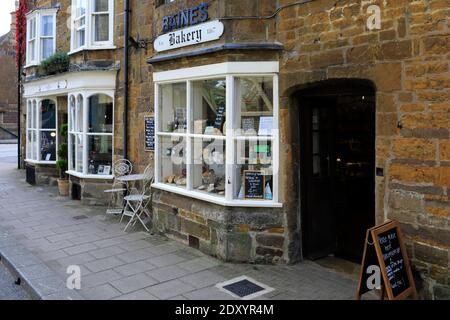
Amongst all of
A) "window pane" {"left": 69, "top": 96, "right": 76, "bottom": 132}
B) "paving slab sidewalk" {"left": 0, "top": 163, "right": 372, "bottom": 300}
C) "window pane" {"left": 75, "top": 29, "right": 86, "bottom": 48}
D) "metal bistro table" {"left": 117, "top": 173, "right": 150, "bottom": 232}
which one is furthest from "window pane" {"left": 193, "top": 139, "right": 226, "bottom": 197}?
"window pane" {"left": 75, "top": 29, "right": 86, "bottom": 48}

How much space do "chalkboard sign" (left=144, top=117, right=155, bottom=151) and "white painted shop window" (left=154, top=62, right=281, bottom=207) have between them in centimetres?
136

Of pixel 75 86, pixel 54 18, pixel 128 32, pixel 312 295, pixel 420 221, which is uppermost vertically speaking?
pixel 54 18

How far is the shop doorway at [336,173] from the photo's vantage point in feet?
20.1

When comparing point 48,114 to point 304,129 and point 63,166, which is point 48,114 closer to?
point 63,166

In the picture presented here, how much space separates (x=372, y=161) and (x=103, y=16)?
23.8ft

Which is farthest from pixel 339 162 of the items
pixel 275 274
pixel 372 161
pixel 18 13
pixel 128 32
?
pixel 18 13

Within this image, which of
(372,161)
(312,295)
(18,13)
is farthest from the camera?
(18,13)

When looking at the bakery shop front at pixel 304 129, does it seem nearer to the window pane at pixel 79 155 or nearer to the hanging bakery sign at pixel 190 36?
the hanging bakery sign at pixel 190 36

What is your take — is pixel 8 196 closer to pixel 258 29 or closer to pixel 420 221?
pixel 258 29

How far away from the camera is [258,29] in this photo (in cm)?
602

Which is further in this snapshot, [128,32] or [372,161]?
[128,32]

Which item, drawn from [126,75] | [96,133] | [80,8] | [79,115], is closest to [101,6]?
[80,8]

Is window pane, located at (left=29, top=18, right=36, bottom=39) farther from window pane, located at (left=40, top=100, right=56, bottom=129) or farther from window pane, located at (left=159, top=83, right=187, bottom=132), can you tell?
window pane, located at (left=159, top=83, right=187, bottom=132)

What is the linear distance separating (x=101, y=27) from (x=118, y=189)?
3.95m
